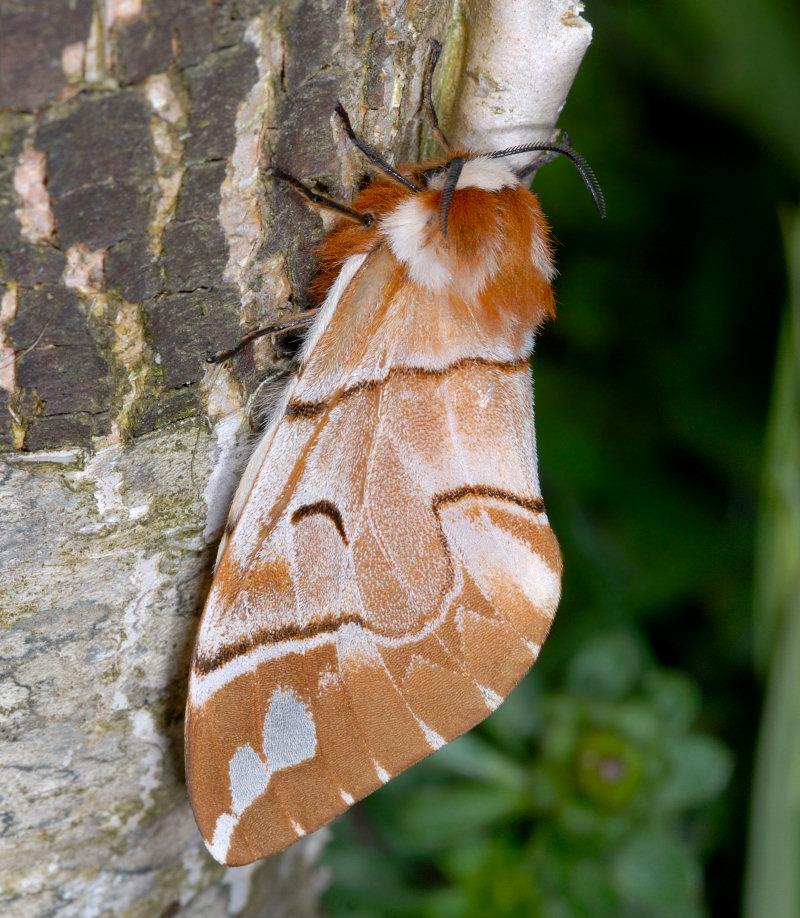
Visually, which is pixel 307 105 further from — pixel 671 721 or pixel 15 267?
pixel 671 721

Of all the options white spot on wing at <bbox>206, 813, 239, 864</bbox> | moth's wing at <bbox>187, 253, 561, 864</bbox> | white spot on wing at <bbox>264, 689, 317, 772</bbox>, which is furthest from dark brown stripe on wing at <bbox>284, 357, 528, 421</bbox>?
white spot on wing at <bbox>206, 813, 239, 864</bbox>

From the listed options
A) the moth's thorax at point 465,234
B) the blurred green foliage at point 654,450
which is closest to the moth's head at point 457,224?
the moth's thorax at point 465,234

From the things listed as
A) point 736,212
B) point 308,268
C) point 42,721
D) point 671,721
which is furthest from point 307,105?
point 736,212

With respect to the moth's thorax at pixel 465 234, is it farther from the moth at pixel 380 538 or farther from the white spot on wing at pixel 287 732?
the white spot on wing at pixel 287 732

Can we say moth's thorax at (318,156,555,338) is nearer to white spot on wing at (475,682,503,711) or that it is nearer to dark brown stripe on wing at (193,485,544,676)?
dark brown stripe on wing at (193,485,544,676)

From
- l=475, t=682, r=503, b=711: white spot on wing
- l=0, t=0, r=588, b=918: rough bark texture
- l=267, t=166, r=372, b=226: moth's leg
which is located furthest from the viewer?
l=475, t=682, r=503, b=711: white spot on wing

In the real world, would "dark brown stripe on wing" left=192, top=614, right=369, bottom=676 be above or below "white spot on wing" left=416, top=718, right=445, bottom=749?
above
